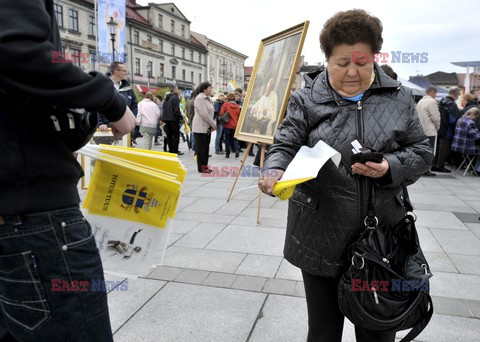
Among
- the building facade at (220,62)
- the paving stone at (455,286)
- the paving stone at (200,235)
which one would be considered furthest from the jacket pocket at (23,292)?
the building facade at (220,62)

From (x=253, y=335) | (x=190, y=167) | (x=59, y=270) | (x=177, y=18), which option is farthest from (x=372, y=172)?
(x=177, y=18)

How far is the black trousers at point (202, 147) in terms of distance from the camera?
8.70 m

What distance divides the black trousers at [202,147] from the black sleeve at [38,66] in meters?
7.52

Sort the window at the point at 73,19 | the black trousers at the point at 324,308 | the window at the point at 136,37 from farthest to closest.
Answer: the window at the point at 136,37 → the window at the point at 73,19 → the black trousers at the point at 324,308

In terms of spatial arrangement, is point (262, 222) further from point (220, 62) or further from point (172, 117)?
point (220, 62)

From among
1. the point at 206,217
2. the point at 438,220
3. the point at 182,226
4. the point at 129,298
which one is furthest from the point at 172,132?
the point at 129,298

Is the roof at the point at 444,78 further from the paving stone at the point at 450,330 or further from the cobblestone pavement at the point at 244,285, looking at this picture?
the paving stone at the point at 450,330

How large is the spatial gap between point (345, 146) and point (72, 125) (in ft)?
3.34

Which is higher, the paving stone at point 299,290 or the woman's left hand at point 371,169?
the woman's left hand at point 371,169

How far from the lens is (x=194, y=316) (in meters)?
2.67

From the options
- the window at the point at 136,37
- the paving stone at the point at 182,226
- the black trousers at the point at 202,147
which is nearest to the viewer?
the paving stone at the point at 182,226

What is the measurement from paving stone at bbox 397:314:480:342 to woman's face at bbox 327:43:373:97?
65.5 inches

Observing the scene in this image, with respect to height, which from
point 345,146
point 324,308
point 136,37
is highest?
point 136,37

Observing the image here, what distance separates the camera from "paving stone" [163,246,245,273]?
11.6 feet
